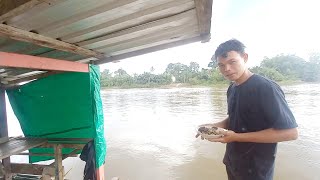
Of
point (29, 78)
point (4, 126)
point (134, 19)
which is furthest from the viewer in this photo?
point (4, 126)

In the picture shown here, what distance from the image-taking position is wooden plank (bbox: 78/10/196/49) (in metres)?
2.81

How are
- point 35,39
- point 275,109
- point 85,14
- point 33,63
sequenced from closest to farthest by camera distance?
point 275,109, point 85,14, point 35,39, point 33,63

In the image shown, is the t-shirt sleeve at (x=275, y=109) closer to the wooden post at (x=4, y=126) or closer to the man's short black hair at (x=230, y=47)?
the man's short black hair at (x=230, y=47)

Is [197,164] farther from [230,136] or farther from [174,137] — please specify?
[230,136]

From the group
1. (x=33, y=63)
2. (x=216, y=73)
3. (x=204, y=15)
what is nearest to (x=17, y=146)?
(x=33, y=63)

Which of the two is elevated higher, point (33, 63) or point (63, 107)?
point (33, 63)

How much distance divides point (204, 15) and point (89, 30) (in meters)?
Answer: 1.27

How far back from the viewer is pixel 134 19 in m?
2.61

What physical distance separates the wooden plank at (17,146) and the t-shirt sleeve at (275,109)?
10.9 ft

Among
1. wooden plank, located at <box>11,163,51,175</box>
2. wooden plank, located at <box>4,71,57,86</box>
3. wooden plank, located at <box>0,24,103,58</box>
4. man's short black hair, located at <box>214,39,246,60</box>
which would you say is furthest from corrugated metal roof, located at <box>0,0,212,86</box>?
wooden plank, located at <box>11,163,51,175</box>

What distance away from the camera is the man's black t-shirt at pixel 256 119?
68.2 inches

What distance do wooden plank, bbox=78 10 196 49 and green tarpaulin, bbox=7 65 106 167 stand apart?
86 centimetres

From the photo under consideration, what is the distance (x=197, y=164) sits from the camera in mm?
7746

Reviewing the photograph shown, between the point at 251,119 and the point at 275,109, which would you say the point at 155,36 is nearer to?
the point at 251,119
